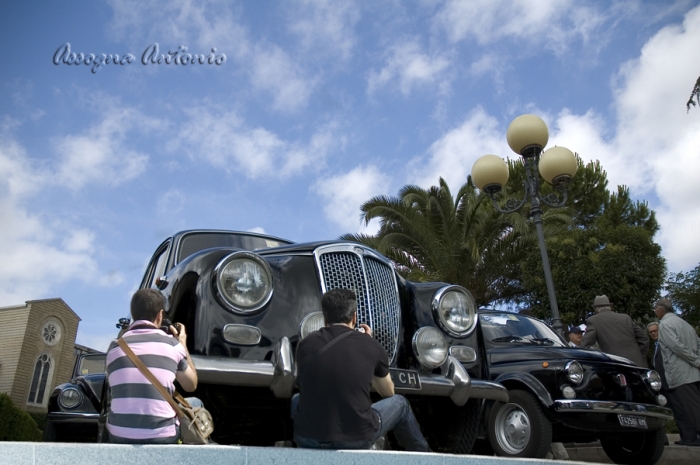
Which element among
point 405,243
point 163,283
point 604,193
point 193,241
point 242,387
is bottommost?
point 242,387

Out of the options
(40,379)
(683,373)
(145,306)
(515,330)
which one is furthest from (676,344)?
(40,379)

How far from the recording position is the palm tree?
16.7 meters

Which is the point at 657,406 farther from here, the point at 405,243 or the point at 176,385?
the point at 405,243

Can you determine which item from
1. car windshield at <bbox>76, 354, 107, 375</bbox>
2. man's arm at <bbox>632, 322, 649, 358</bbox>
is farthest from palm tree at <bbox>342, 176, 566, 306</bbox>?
car windshield at <bbox>76, 354, 107, 375</bbox>

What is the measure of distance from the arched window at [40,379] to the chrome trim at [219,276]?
1481 inches

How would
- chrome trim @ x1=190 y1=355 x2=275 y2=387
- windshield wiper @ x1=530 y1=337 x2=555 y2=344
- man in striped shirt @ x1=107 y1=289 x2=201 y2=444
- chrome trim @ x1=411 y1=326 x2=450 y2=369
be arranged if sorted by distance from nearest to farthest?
man in striped shirt @ x1=107 y1=289 x2=201 y2=444 → chrome trim @ x1=190 y1=355 x2=275 y2=387 → chrome trim @ x1=411 y1=326 x2=450 y2=369 → windshield wiper @ x1=530 y1=337 x2=555 y2=344

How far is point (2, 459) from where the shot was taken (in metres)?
2.00

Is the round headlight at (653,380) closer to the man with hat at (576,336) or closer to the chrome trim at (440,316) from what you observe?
the chrome trim at (440,316)

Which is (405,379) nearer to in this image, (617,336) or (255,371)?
(255,371)

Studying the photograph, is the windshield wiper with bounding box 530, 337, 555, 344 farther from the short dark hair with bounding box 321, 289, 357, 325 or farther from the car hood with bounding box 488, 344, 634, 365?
the short dark hair with bounding box 321, 289, 357, 325

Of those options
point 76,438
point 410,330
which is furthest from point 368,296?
point 76,438

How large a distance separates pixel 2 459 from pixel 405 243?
51.8 ft

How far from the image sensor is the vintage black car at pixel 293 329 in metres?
3.20

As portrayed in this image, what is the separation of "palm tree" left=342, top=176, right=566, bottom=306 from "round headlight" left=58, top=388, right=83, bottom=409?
39.3ft
